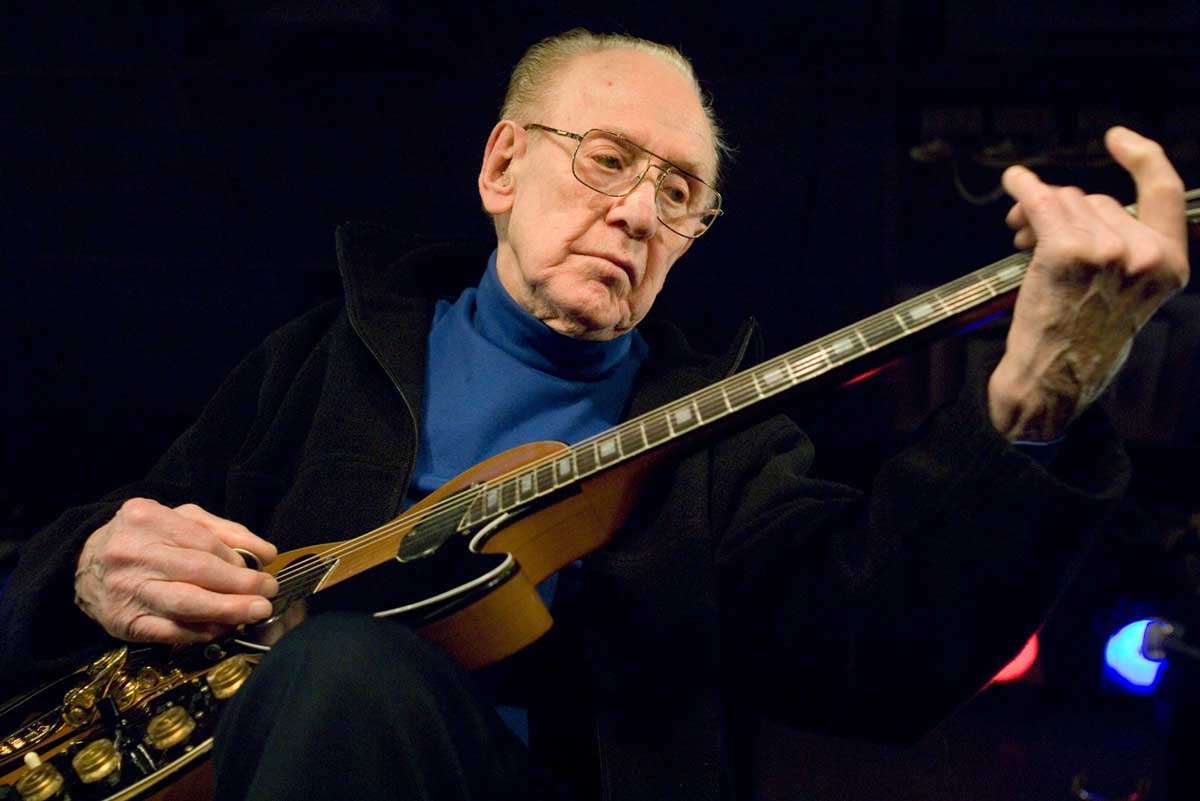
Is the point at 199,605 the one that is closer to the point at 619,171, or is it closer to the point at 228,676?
the point at 228,676

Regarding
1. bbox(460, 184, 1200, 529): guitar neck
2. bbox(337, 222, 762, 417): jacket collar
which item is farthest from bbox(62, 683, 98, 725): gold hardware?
bbox(337, 222, 762, 417): jacket collar

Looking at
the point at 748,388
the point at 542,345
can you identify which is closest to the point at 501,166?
the point at 542,345

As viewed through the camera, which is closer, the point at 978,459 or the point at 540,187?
the point at 978,459

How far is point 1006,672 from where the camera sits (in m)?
2.08

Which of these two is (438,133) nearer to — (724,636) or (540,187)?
(540,187)

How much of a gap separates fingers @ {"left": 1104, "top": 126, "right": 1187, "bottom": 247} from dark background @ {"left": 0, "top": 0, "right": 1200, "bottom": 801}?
1069mm

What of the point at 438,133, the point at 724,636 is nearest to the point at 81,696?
the point at 724,636

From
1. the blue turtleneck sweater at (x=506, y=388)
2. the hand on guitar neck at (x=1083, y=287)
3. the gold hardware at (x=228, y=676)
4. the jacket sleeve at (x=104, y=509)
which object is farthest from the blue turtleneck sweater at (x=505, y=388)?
the hand on guitar neck at (x=1083, y=287)

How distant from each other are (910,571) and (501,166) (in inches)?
42.6

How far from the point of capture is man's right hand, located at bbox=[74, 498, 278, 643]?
1094mm

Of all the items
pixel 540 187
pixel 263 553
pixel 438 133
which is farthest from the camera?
pixel 438 133

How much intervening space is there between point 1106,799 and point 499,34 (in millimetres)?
2179

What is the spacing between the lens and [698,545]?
1343 millimetres

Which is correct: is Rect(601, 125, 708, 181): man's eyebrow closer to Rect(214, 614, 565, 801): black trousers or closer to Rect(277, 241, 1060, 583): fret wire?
Rect(277, 241, 1060, 583): fret wire
